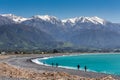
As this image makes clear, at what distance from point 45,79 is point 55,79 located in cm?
136

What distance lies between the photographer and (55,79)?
48.0 m

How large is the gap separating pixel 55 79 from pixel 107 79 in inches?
312

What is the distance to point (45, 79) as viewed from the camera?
47.9 metres

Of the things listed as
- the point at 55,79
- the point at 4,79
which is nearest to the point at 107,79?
the point at 55,79

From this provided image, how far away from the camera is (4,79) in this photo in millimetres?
43062

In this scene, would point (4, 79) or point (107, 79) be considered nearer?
point (4, 79)

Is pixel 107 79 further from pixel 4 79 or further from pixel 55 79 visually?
pixel 4 79

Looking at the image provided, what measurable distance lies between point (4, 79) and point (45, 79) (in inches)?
268

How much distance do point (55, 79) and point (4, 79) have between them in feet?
26.0

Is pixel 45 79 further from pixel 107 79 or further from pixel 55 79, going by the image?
pixel 107 79

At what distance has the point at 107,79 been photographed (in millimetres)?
50750

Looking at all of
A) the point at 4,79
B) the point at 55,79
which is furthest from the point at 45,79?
the point at 4,79

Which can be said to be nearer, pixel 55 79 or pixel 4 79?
pixel 4 79
